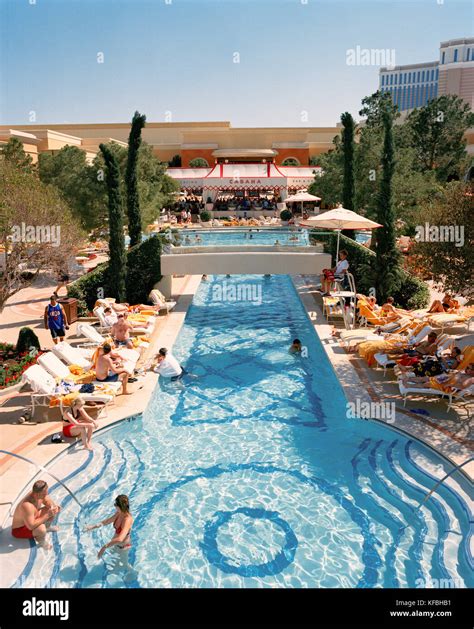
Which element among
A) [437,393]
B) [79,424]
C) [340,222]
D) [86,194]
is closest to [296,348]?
[340,222]

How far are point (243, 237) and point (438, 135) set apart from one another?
1204 inches

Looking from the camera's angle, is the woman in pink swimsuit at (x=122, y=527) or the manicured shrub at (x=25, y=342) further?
the manicured shrub at (x=25, y=342)

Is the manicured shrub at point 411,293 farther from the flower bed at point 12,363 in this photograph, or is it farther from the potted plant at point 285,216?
the potted plant at point 285,216

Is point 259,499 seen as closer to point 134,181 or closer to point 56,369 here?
point 56,369

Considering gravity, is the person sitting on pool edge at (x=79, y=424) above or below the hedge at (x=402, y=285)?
below

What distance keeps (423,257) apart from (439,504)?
5.30 metres

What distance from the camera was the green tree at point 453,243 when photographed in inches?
398

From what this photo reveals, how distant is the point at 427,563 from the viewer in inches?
257

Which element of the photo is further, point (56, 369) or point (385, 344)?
point (385, 344)

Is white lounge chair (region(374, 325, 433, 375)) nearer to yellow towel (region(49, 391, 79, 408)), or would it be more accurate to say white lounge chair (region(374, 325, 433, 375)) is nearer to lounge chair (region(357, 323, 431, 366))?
lounge chair (region(357, 323, 431, 366))

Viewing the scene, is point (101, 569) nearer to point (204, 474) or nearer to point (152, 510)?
point (152, 510)

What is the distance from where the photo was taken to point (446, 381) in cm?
983

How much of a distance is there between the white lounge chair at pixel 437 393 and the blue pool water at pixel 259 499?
2.99ft

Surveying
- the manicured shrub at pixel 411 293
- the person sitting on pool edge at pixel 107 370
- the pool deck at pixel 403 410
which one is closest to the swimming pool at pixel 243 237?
the manicured shrub at pixel 411 293
